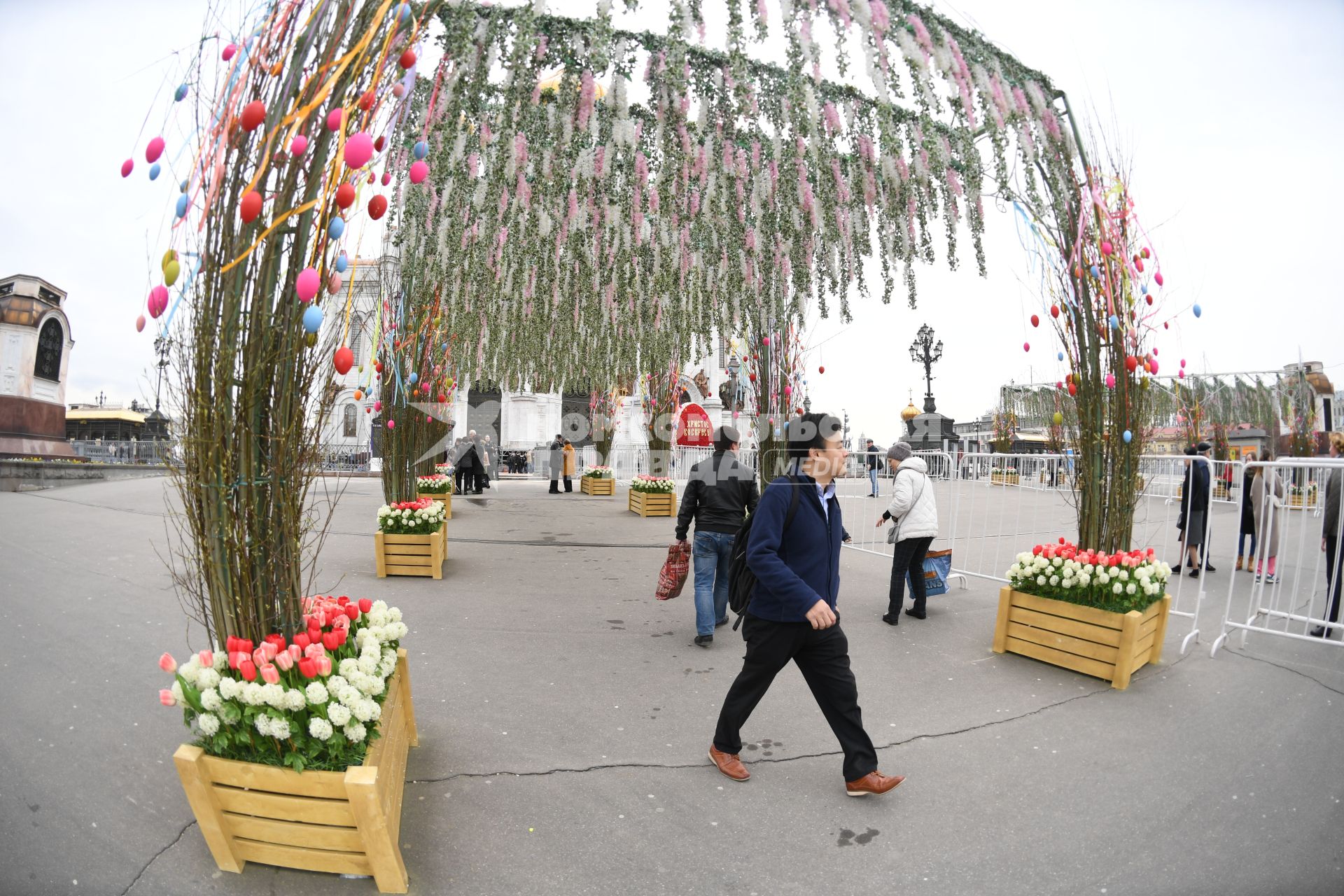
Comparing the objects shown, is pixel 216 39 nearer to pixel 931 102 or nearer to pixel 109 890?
pixel 109 890

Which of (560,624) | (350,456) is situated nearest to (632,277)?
(560,624)

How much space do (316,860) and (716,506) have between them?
3567 millimetres

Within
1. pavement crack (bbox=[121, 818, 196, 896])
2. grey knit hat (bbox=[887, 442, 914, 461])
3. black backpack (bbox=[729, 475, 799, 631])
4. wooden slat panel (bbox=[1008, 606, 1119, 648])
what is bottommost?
pavement crack (bbox=[121, 818, 196, 896])

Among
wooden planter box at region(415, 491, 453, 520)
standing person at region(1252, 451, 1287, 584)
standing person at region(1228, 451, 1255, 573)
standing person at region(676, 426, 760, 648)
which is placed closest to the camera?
standing person at region(676, 426, 760, 648)

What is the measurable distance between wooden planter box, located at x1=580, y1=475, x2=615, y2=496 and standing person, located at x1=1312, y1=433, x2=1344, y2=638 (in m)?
15.5

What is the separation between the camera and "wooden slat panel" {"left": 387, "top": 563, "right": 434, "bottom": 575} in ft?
24.5

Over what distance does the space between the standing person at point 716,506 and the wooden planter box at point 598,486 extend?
14.3 meters

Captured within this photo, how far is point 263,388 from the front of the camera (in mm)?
2703

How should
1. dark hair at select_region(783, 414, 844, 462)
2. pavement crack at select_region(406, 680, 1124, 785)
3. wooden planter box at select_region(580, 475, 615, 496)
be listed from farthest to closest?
wooden planter box at select_region(580, 475, 615, 496), dark hair at select_region(783, 414, 844, 462), pavement crack at select_region(406, 680, 1124, 785)

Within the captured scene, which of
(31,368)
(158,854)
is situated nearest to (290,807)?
(158,854)

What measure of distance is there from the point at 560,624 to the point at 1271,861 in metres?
4.47

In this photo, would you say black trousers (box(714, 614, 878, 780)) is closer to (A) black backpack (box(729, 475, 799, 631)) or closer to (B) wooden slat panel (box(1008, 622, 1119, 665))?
(A) black backpack (box(729, 475, 799, 631))

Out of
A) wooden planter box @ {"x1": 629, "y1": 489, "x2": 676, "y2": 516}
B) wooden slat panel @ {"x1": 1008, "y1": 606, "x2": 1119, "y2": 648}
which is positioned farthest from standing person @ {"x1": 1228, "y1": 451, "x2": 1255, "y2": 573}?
wooden planter box @ {"x1": 629, "y1": 489, "x2": 676, "y2": 516}

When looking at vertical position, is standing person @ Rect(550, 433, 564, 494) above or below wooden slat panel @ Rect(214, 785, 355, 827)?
above
